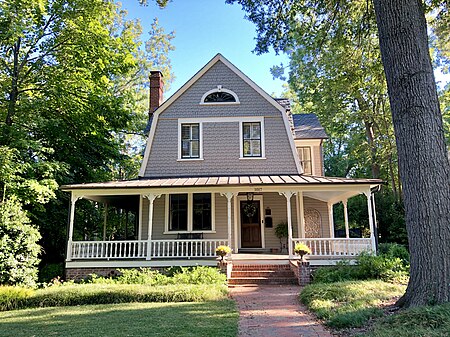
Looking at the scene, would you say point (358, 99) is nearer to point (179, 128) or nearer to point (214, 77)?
point (214, 77)

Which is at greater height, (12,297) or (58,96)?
(58,96)

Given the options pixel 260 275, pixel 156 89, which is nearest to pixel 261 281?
pixel 260 275

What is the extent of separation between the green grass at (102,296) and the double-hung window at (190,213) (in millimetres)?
5030

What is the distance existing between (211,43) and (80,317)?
1240 cm

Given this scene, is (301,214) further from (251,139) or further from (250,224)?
(251,139)

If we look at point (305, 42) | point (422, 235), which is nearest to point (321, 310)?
point (422, 235)

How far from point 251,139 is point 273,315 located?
8660mm

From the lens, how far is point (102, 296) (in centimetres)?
839

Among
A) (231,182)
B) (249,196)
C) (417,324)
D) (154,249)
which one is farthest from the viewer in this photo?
(249,196)

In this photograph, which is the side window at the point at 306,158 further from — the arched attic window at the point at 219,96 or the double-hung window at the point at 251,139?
the arched attic window at the point at 219,96

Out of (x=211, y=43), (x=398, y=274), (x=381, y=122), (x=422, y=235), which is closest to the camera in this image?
(x=422, y=235)

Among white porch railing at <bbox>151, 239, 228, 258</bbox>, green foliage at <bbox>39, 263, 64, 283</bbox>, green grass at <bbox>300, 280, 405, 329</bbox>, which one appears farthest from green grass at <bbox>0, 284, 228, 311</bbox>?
green foliage at <bbox>39, 263, 64, 283</bbox>

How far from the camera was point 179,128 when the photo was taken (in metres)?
A: 14.3

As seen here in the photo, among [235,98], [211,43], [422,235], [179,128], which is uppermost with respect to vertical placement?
[211,43]
